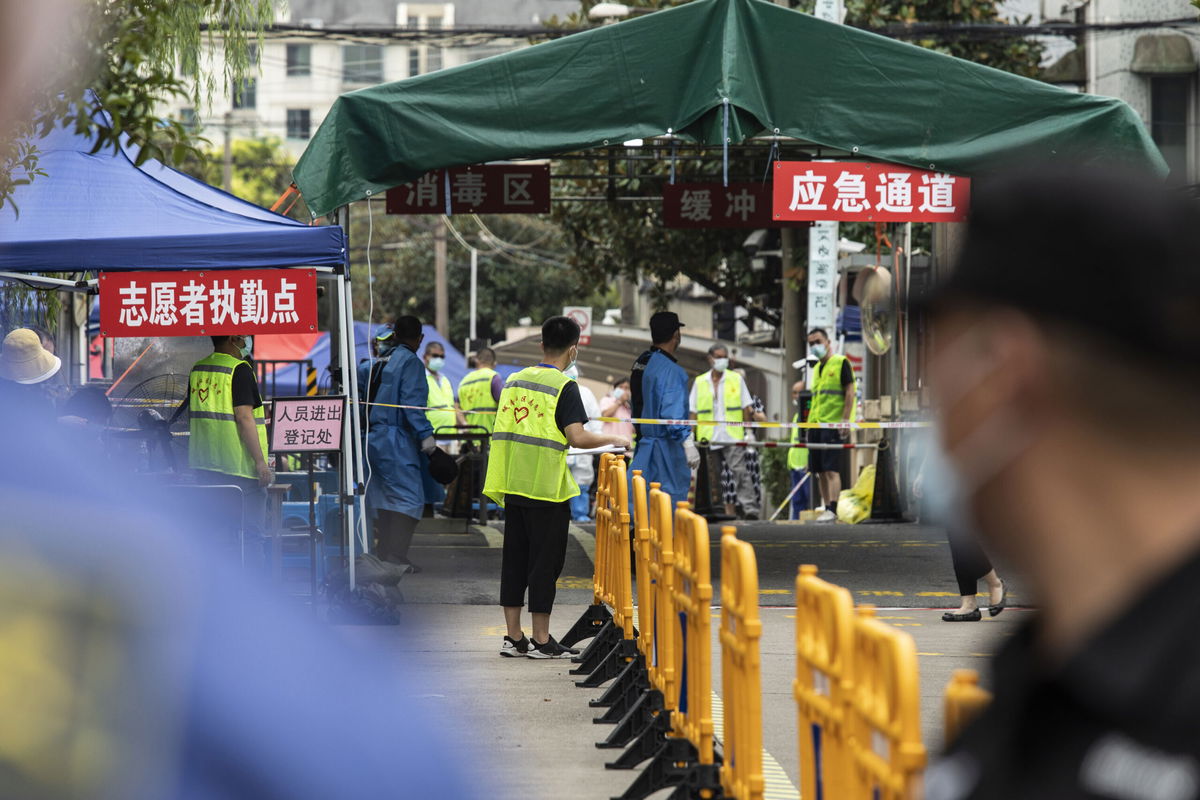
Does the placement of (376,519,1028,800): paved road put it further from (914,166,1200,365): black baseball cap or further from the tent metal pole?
(914,166,1200,365): black baseball cap

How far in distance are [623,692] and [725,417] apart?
1146 centimetres

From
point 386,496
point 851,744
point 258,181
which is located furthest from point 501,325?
point 851,744

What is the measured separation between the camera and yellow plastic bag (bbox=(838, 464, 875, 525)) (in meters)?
17.3

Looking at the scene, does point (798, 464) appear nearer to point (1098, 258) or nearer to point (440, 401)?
point (440, 401)

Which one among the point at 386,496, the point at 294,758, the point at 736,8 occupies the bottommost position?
the point at 386,496

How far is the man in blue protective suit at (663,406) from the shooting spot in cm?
1165

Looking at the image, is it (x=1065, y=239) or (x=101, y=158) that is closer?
(x=1065, y=239)

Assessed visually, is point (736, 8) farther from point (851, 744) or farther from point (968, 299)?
point (968, 299)

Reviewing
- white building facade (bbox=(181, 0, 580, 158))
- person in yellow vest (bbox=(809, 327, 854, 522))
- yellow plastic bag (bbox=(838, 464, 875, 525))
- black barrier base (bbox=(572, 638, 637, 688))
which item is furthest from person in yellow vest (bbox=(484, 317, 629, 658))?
white building facade (bbox=(181, 0, 580, 158))

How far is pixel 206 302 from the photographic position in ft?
32.4

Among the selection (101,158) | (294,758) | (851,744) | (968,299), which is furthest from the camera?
(101,158)

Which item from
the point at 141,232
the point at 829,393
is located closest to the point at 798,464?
the point at 829,393

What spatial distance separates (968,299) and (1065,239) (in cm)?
11

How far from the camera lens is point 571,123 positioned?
37.8ft
